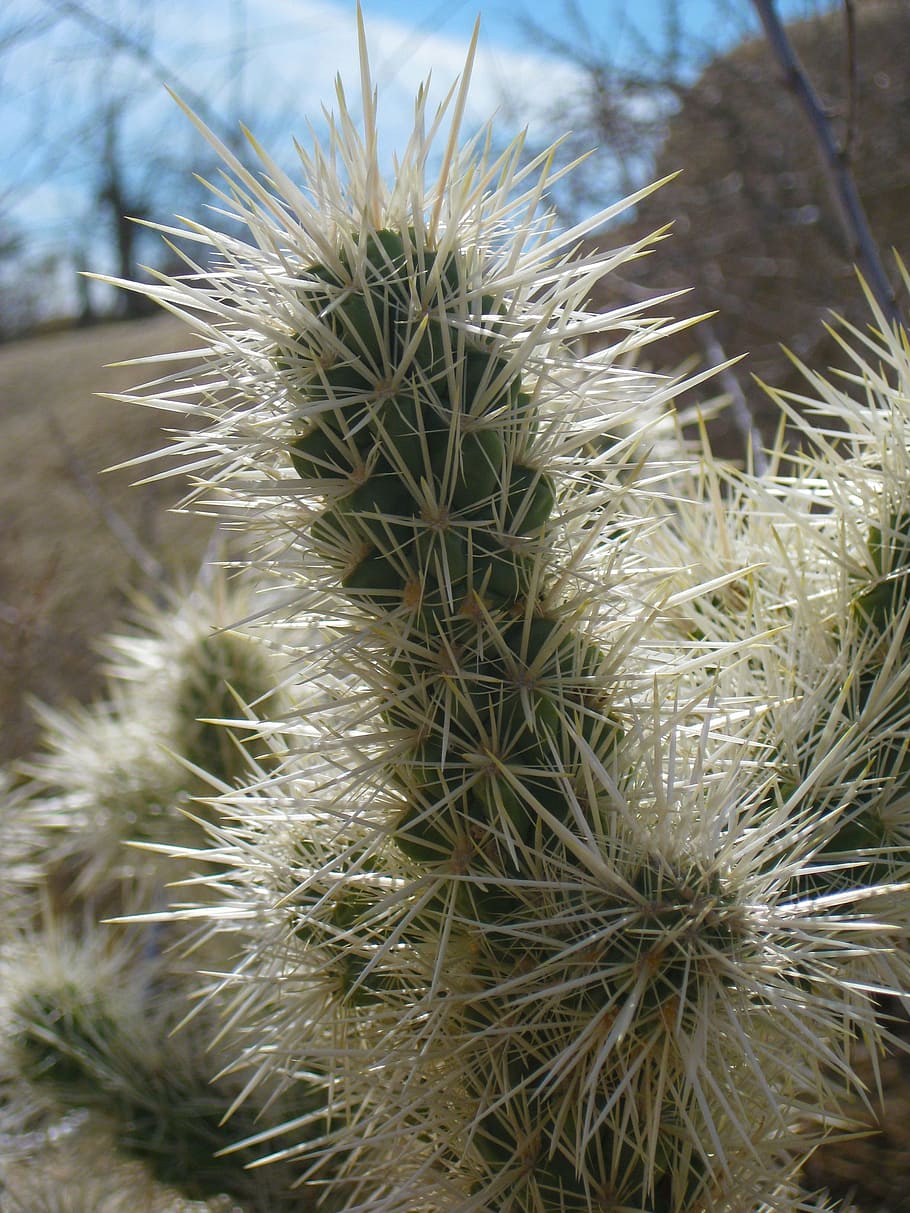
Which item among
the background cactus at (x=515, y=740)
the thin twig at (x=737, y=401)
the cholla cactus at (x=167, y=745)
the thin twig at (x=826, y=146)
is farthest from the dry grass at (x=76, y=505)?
the thin twig at (x=826, y=146)

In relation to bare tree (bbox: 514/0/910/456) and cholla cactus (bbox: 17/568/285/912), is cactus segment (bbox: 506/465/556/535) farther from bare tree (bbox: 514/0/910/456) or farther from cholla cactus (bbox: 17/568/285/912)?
bare tree (bbox: 514/0/910/456)

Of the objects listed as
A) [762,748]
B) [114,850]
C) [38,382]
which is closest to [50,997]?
[114,850]

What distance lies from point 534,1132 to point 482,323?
0.74m

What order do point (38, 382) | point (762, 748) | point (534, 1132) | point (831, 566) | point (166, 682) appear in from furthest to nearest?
point (38, 382) → point (166, 682) → point (831, 566) → point (762, 748) → point (534, 1132)

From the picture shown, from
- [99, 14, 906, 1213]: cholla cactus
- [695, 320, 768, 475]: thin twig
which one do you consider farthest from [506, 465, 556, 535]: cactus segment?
[695, 320, 768, 475]: thin twig

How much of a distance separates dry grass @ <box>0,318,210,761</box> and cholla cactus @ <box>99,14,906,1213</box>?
2173mm

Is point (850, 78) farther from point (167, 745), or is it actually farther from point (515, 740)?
point (167, 745)

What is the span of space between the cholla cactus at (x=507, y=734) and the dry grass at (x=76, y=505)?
2.17 metres

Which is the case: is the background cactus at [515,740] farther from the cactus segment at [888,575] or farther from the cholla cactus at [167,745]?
the cholla cactus at [167,745]

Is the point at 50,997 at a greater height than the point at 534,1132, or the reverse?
the point at 534,1132

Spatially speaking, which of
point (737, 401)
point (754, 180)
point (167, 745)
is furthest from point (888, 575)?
point (754, 180)

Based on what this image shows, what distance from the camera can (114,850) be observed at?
2.03 meters

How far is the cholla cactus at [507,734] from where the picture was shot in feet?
2.95

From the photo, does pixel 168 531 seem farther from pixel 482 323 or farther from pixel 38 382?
pixel 482 323
